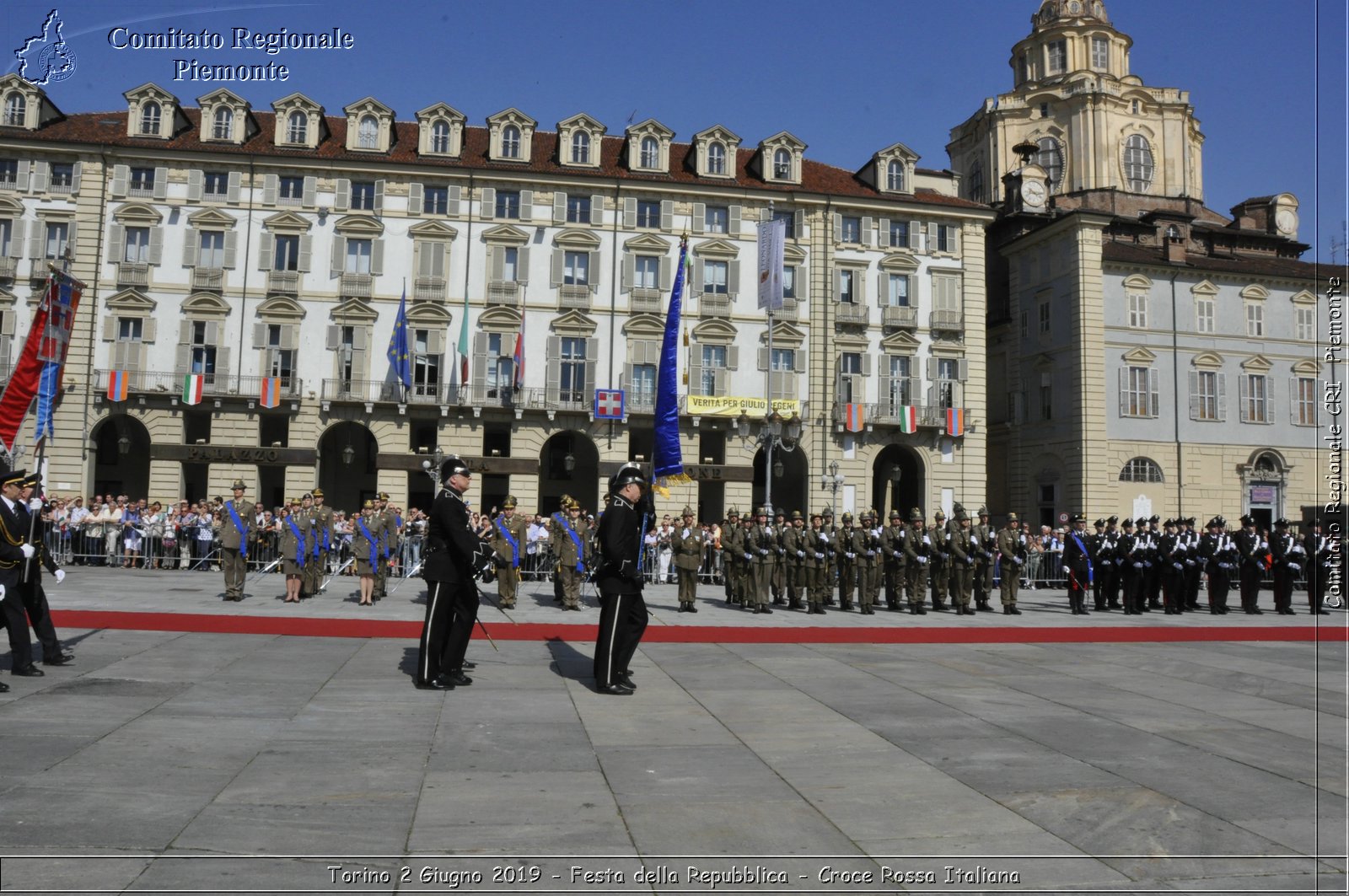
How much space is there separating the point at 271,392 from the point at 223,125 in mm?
11630

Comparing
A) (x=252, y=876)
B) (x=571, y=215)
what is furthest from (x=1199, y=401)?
(x=252, y=876)

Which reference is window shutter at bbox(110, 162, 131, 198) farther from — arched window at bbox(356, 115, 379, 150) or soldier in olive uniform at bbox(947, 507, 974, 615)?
soldier in olive uniform at bbox(947, 507, 974, 615)

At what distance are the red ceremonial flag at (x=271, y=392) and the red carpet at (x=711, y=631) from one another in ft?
81.1

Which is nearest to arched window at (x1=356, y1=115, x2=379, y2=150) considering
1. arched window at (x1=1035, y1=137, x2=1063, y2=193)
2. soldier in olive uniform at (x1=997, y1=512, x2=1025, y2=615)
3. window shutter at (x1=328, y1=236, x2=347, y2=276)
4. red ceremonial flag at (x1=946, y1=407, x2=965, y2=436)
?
window shutter at (x1=328, y1=236, x2=347, y2=276)

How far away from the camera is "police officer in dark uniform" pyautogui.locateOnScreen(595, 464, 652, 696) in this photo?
9195 mm

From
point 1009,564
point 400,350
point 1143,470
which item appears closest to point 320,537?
point 1009,564

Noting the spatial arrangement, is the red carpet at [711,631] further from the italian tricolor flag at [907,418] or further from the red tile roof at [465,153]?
the red tile roof at [465,153]

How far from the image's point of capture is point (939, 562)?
67.7 feet

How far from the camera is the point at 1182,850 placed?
4.93 metres

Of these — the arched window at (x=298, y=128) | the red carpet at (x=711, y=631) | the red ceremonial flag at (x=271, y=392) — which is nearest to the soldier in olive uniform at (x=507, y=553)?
the red carpet at (x=711, y=631)

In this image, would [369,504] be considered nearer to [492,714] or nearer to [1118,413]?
[492,714]

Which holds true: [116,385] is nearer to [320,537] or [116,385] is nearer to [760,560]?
[320,537]

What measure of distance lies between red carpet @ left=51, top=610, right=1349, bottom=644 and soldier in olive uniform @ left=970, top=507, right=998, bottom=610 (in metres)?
3.26

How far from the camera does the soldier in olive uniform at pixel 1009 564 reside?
2014 centimetres
